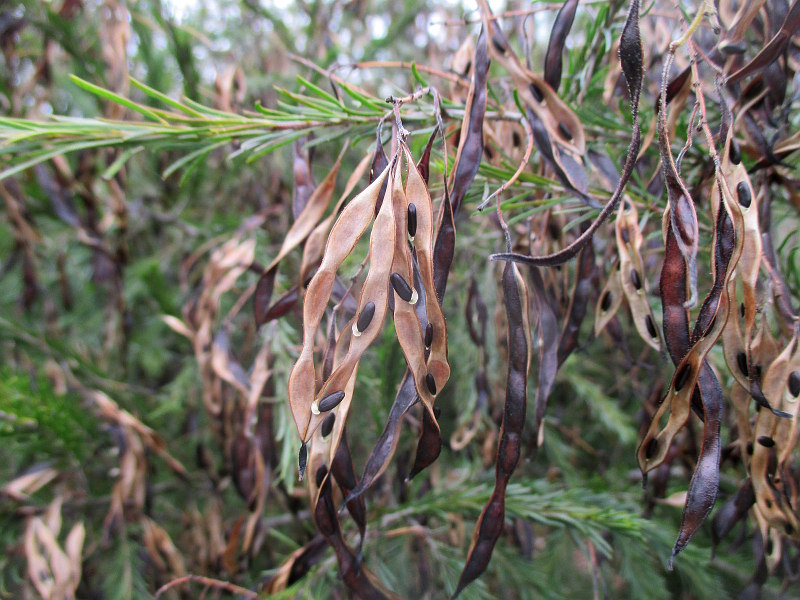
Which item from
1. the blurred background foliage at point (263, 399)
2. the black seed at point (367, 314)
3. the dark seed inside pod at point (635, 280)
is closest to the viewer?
the black seed at point (367, 314)

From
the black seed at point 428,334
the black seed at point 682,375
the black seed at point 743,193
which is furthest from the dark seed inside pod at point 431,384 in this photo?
the black seed at point 743,193

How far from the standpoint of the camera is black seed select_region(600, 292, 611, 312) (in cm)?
67

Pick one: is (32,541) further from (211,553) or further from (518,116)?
(518,116)

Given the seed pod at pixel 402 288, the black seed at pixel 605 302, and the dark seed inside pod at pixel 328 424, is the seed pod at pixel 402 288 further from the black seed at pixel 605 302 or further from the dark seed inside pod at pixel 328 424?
the black seed at pixel 605 302

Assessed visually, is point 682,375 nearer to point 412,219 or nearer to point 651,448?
point 651,448

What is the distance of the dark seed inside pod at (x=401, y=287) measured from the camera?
0.47 metres

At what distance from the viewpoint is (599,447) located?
61.2 inches

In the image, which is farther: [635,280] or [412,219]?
[635,280]

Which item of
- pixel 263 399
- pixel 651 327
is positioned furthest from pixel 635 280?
pixel 263 399

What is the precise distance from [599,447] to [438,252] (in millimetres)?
1234

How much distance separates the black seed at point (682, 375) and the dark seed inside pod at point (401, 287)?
0.80 feet

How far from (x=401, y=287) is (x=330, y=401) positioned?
0.11 meters

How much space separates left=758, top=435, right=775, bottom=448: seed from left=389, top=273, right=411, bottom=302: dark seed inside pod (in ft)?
1.29

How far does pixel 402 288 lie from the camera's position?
0.47 m
